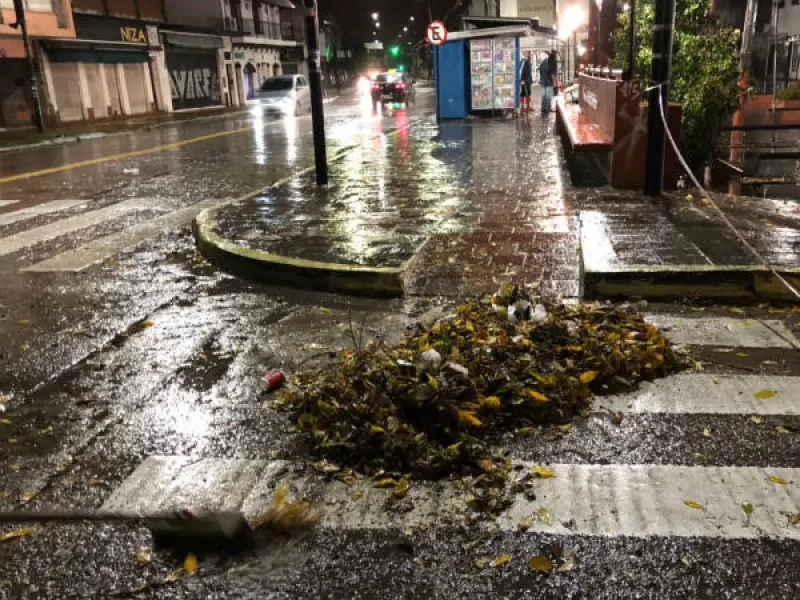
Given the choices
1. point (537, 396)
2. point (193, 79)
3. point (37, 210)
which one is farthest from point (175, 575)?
point (193, 79)

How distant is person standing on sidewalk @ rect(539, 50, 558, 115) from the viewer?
2306 centimetres

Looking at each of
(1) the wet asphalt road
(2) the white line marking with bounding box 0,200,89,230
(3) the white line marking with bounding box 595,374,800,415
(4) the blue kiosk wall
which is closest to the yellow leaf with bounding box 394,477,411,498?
(1) the wet asphalt road

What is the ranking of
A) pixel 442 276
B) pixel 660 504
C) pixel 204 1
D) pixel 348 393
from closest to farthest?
1. pixel 660 504
2. pixel 348 393
3. pixel 442 276
4. pixel 204 1

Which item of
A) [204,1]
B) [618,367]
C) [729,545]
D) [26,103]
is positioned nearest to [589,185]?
[618,367]

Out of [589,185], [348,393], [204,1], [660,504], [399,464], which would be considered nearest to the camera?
[660,504]

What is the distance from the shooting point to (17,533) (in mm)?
3217

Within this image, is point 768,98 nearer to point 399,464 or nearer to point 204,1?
point 399,464

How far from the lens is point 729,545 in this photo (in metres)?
2.95

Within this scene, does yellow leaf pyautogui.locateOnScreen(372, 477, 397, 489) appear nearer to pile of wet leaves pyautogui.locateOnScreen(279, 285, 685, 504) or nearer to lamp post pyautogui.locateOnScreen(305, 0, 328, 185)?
pile of wet leaves pyautogui.locateOnScreen(279, 285, 685, 504)

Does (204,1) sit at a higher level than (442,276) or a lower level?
higher

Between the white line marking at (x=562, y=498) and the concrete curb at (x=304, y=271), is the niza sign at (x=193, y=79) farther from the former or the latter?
the white line marking at (x=562, y=498)

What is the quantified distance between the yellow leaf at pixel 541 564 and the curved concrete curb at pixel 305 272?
3637 millimetres

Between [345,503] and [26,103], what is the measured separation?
3167cm

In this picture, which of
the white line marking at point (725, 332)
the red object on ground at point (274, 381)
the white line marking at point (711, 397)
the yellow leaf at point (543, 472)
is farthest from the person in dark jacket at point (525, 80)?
the yellow leaf at point (543, 472)
